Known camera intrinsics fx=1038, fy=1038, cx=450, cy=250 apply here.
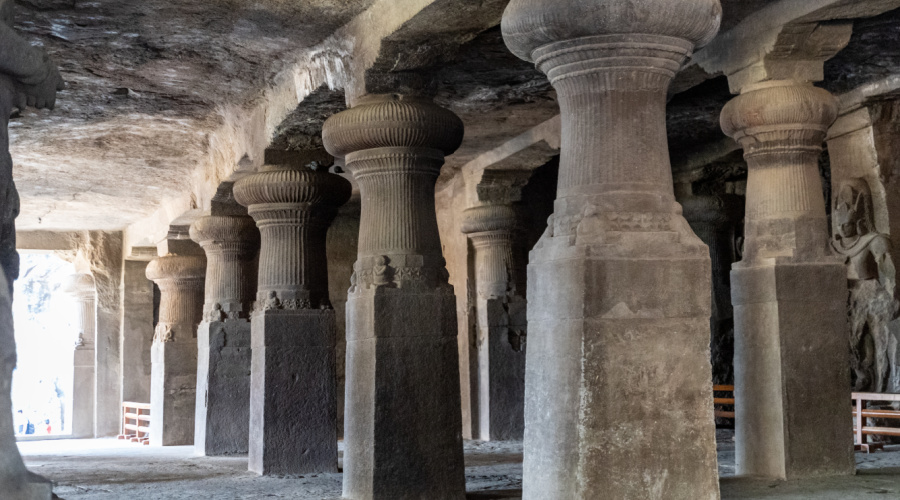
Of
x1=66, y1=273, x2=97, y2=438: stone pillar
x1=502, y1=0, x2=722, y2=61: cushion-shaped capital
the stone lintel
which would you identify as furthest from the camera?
x1=66, y1=273, x2=97, y2=438: stone pillar

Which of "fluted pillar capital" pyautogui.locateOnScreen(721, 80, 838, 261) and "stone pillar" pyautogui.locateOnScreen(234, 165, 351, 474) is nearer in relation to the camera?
"fluted pillar capital" pyautogui.locateOnScreen(721, 80, 838, 261)

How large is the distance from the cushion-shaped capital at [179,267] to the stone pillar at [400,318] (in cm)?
741

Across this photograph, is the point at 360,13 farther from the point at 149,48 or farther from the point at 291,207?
the point at 291,207

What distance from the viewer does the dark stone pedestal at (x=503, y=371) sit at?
11188 mm

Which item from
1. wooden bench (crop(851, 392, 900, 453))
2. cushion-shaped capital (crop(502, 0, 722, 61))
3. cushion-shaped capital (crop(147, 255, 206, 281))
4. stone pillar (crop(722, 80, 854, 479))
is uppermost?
cushion-shaped capital (crop(502, 0, 722, 61))

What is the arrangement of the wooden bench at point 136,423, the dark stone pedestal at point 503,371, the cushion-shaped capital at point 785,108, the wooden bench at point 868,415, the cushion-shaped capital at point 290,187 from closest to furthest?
the cushion-shaped capital at point 785,108 → the wooden bench at point 868,415 → the cushion-shaped capital at point 290,187 → the dark stone pedestal at point 503,371 → the wooden bench at point 136,423

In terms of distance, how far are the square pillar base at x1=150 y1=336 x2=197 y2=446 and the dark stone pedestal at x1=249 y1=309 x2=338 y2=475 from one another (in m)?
5.13

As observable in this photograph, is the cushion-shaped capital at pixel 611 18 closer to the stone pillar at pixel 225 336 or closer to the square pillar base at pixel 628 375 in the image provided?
the square pillar base at pixel 628 375

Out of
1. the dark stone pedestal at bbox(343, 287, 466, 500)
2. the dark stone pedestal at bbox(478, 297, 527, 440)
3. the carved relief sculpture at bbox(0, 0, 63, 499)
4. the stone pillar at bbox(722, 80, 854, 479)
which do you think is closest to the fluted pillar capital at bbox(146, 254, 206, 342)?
the dark stone pedestal at bbox(478, 297, 527, 440)

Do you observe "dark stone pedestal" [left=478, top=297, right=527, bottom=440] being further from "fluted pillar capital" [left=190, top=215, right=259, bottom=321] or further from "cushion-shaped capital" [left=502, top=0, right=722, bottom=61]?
"cushion-shaped capital" [left=502, top=0, right=722, bottom=61]

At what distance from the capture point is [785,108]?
245 inches

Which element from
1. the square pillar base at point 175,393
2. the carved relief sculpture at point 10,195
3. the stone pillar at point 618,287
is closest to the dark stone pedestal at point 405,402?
the stone pillar at point 618,287

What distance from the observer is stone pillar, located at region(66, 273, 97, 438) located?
17.6 meters

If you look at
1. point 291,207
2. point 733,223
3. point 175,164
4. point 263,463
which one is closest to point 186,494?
point 263,463
